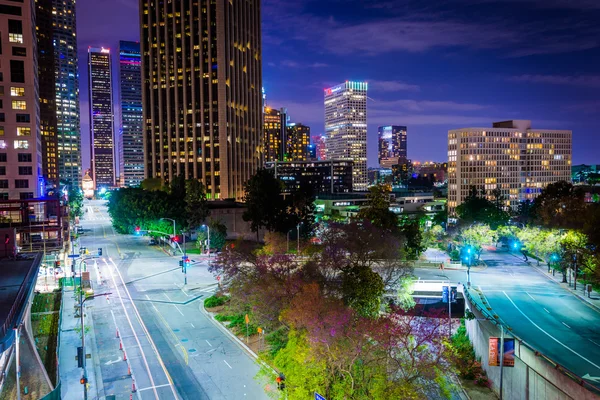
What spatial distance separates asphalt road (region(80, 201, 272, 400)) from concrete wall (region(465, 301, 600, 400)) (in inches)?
671

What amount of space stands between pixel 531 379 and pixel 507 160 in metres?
171

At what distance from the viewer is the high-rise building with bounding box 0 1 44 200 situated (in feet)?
300

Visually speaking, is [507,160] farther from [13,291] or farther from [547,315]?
[13,291]

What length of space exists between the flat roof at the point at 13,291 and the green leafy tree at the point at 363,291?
2325 centimetres

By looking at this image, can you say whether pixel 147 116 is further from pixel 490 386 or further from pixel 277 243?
pixel 490 386

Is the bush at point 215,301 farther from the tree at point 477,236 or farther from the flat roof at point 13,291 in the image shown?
the tree at point 477,236

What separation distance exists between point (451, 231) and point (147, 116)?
130050mm

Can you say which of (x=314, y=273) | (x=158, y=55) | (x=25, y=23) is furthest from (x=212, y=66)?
(x=314, y=273)

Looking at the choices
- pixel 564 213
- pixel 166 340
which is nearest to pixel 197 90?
pixel 564 213

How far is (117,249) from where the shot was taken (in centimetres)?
9112

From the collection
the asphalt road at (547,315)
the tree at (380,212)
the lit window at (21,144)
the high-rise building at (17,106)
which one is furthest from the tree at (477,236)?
the lit window at (21,144)

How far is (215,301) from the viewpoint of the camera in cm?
5134

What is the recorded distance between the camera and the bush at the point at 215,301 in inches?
2003

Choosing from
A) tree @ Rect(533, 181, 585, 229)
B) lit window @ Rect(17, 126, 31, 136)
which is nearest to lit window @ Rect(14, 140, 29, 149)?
lit window @ Rect(17, 126, 31, 136)
